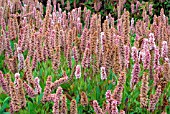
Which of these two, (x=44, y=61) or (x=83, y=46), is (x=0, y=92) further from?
(x=83, y=46)

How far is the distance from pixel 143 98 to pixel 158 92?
156 mm

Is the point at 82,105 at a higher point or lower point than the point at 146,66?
lower

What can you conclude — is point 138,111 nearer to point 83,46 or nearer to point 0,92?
point 83,46

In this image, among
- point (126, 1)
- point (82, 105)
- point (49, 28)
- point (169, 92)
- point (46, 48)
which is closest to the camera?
point (82, 105)

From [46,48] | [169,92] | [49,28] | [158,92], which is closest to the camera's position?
[158,92]

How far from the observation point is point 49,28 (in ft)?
14.8

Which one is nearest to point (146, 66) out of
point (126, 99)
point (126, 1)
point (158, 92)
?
point (126, 99)

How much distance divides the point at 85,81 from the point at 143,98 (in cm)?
79

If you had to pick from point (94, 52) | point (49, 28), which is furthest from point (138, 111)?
point (49, 28)

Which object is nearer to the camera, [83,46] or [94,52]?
[94,52]

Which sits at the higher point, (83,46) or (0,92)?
(83,46)

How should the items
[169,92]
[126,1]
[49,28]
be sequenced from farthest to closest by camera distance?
[126,1] < [49,28] < [169,92]

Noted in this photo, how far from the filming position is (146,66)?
3244 mm

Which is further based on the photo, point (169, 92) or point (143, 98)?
point (169, 92)
